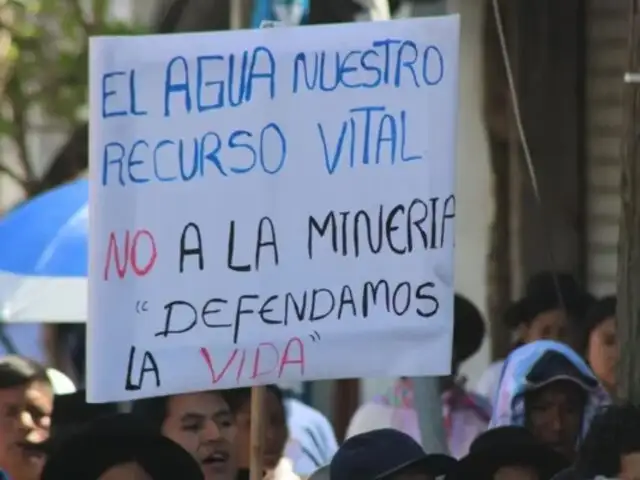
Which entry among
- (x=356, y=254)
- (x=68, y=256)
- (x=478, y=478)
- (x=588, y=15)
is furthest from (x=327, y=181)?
(x=588, y=15)

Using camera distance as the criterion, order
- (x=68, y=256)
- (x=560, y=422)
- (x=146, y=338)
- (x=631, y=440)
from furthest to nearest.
Answer: (x=68, y=256) < (x=560, y=422) < (x=631, y=440) < (x=146, y=338)

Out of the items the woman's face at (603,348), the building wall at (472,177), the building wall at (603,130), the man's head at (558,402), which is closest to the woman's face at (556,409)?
the man's head at (558,402)

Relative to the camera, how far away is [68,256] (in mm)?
7012

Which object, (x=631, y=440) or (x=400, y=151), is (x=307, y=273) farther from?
(x=631, y=440)

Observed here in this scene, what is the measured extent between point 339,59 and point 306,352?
0.63 metres

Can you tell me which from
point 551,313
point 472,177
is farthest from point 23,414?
point 472,177

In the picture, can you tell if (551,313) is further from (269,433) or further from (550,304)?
(269,433)

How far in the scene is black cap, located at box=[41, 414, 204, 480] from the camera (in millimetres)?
4035

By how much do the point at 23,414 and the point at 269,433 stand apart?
0.65m

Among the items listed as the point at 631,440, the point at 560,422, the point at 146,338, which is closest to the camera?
the point at 146,338

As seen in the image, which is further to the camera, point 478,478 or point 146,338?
point 478,478

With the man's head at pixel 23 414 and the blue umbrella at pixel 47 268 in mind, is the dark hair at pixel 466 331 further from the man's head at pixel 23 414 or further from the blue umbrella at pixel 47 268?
the man's head at pixel 23 414

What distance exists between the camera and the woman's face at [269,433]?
16.2 ft

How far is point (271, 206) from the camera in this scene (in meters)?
4.11
